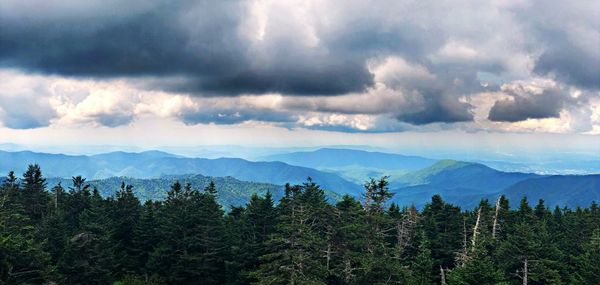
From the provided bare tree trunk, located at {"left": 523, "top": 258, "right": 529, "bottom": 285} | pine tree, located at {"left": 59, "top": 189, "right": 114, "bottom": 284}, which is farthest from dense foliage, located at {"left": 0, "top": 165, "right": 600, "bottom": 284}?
bare tree trunk, located at {"left": 523, "top": 258, "right": 529, "bottom": 285}

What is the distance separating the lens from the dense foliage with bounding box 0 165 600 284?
36.2m

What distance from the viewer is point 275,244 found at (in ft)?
141

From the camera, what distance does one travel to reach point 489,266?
103 ft

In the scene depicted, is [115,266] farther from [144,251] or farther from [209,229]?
[209,229]

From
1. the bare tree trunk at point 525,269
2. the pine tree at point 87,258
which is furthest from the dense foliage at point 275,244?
the bare tree trunk at point 525,269

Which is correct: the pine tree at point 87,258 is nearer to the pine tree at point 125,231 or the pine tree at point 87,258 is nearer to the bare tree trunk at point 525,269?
the pine tree at point 125,231

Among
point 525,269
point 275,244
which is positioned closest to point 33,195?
point 275,244

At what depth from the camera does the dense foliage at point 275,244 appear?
36156 millimetres

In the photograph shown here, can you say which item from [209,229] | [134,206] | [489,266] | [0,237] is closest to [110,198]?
[134,206]

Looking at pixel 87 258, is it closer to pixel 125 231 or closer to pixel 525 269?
pixel 125 231

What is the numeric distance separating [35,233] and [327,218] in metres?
37.1

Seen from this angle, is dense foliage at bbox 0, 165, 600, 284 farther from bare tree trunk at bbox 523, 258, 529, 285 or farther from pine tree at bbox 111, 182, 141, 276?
bare tree trunk at bbox 523, 258, 529, 285

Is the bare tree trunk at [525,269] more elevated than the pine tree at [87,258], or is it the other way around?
the bare tree trunk at [525,269]

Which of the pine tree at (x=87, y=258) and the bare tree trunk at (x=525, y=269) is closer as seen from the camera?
the bare tree trunk at (x=525, y=269)
